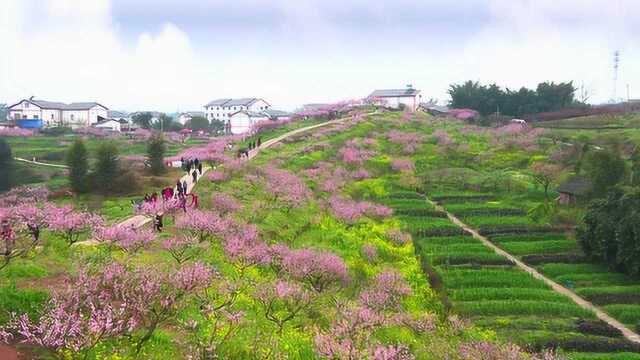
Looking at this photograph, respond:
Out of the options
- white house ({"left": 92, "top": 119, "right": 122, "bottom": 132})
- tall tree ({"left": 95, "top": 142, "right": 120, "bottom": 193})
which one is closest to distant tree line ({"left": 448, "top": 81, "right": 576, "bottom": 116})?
white house ({"left": 92, "top": 119, "right": 122, "bottom": 132})

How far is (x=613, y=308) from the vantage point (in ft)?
102

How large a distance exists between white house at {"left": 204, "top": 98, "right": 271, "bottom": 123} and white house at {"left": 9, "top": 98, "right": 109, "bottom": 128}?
29376 mm

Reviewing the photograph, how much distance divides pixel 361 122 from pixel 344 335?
75004mm

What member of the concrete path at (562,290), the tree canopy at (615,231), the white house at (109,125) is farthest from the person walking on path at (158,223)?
the white house at (109,125)

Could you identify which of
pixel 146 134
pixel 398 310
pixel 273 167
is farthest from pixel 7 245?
pixel 146 134

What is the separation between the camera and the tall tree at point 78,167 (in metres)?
49.7

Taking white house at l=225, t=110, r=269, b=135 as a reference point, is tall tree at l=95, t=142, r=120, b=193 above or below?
below

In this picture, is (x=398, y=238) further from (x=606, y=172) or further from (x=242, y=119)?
(x=242, y=119)

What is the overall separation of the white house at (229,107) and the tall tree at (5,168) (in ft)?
261

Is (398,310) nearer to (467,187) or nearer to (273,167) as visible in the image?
(273,167)

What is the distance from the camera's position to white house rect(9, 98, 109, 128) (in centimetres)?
11862

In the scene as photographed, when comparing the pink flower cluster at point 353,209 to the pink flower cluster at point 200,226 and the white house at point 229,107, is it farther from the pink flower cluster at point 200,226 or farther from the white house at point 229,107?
the white house at point 229,107

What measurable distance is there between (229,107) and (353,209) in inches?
4127

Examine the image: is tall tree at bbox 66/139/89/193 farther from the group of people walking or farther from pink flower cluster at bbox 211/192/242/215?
the group of people walking
